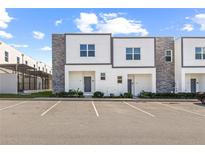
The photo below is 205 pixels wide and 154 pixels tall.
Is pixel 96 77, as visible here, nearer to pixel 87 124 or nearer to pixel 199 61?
pixel 199 61

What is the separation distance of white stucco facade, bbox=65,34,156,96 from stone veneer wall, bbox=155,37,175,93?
1.11 metres

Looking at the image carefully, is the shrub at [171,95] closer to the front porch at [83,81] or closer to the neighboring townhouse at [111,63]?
the neighboring townhouse at [111,63]

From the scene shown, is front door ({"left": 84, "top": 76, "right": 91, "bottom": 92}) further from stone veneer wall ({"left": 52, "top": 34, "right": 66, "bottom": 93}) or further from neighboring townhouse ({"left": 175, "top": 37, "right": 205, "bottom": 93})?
neighboring townhouse ({"left": 175, "top": 37, "right": 205, "bottom": 93})

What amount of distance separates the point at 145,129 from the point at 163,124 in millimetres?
1706

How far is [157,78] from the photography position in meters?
30.9

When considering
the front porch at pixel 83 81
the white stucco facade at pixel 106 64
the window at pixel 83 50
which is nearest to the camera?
the white stucco facade at pixel 106 64

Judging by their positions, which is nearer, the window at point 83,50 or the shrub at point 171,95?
the shrub at point 171,95

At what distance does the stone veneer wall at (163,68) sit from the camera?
101 ft

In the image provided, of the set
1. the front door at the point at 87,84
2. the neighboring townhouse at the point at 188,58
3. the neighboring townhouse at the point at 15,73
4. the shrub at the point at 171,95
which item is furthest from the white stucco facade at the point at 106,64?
the neighboring townhouse at the point at 15,73

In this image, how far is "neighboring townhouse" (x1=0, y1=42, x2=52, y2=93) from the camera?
110 ft

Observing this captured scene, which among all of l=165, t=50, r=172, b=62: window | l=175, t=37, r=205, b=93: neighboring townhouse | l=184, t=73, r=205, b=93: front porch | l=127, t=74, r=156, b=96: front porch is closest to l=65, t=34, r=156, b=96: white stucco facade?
l=127, t=74, r=156, b=96: front porch

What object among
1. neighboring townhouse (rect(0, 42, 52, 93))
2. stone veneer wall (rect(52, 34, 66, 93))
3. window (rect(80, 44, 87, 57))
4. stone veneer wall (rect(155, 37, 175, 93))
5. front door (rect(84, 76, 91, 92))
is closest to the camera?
window (rect(80, 44, 87, 57))

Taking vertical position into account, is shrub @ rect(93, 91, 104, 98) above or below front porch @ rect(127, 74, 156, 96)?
below
